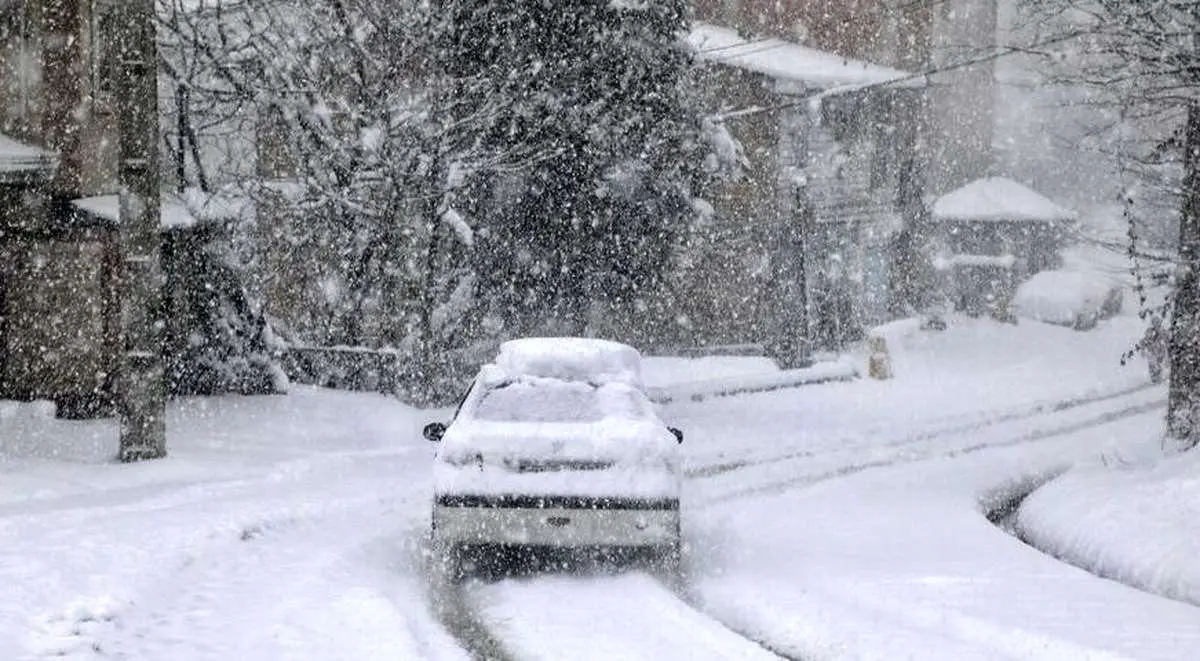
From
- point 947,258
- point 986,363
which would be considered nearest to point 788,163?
point 986,363

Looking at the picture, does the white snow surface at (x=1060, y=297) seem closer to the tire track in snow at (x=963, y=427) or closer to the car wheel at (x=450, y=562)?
the tire track in snow at (x=963, y=427)

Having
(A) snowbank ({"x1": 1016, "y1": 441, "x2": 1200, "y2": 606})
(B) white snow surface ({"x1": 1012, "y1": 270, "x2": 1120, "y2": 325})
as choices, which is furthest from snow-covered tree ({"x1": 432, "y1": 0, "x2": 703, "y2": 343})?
(B) white snow surface ({"x1": 1012, "y1": 270, "x2": 1120, "y2": 325})

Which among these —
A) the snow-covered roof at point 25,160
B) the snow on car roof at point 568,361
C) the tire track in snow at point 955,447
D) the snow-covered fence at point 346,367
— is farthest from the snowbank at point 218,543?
the tire track in snow at point 955,447

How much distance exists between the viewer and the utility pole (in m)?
15.2

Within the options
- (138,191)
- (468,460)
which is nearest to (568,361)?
(468,460)

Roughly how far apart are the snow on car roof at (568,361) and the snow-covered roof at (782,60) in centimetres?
2275

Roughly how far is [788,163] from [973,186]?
1614 cm

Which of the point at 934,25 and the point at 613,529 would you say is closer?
the point at 613,529

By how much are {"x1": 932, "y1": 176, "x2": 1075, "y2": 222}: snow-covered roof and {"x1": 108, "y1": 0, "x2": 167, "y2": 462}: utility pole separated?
38668mm

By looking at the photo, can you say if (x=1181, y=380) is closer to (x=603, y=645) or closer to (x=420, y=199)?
(x=603, y=645)

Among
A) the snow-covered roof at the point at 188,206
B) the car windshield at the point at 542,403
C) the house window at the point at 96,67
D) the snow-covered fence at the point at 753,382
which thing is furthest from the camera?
the snow-covered fence at the point at 753,382

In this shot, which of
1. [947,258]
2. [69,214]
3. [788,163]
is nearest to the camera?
[69,214]

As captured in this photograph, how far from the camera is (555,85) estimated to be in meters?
24.5

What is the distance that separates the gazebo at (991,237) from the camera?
4991 cm
